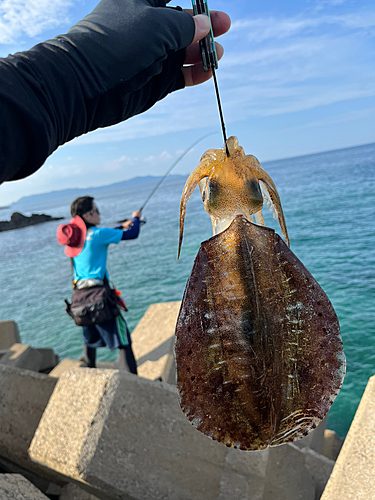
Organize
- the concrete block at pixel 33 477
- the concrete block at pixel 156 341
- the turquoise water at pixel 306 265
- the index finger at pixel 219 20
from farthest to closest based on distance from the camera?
the turquoise water at pixel 306 265 → the concrete block at pixel 156 341 → the concrete block at pixel 33 477 → the index finger at pixel 219 20

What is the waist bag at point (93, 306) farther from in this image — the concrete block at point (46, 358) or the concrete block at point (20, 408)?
the concrete block at point (46, 358)

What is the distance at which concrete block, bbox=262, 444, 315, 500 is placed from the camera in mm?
2680

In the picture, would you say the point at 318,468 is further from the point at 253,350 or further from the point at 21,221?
the point at 21,221

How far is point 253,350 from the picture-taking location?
1.05 m

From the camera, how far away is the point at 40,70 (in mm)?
1203

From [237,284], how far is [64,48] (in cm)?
104

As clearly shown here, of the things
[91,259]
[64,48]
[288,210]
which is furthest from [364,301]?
[288,210]

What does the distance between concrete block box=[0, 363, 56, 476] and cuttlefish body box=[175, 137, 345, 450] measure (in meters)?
2.91

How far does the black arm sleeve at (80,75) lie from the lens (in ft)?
3.72

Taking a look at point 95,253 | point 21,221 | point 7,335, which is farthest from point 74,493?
point 21,221

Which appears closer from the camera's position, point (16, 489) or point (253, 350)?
point (253, 350)

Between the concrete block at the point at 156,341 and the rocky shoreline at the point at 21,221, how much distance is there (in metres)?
68.6

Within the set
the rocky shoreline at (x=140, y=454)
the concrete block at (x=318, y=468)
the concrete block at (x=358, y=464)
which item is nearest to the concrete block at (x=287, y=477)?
the rocky shoreline at (x=140, y=454)

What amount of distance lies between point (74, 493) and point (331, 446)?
3273mm
